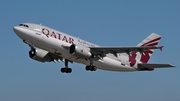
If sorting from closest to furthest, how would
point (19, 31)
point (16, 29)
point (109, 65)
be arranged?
point (19, 31) < point (16, 29) < point (109, 65)

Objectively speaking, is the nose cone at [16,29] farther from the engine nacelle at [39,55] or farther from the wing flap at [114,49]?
the wing flap at [114,49]

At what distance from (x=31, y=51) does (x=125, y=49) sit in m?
11.9

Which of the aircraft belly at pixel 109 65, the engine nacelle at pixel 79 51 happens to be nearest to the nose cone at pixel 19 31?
the engine nacelle at pixel 79 51

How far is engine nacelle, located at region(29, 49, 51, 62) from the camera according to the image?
210ft

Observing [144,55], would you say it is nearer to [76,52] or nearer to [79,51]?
[79,51]

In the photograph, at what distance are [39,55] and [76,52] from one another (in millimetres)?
6932

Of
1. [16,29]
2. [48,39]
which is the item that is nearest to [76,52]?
[48,39]

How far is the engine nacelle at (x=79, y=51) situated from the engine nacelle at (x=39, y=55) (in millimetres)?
6125

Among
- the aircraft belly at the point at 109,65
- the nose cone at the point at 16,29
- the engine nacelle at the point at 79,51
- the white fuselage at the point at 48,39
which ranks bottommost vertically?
the aircraft belly at the point at 109,65

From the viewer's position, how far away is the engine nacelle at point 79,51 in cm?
5993

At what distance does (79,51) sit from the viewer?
60.3 metres

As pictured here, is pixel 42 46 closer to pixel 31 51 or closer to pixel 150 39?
pixel 31 51

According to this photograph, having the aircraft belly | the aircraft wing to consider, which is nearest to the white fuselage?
the aircraft wing

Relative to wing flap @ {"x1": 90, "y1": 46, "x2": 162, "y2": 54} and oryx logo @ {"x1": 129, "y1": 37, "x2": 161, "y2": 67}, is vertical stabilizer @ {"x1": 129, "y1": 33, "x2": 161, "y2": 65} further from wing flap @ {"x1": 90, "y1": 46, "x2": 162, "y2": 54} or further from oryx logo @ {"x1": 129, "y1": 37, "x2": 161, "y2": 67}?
wing flap @ {"x1": 90, "y1": 46, "x2": 162, "y2": 54}
